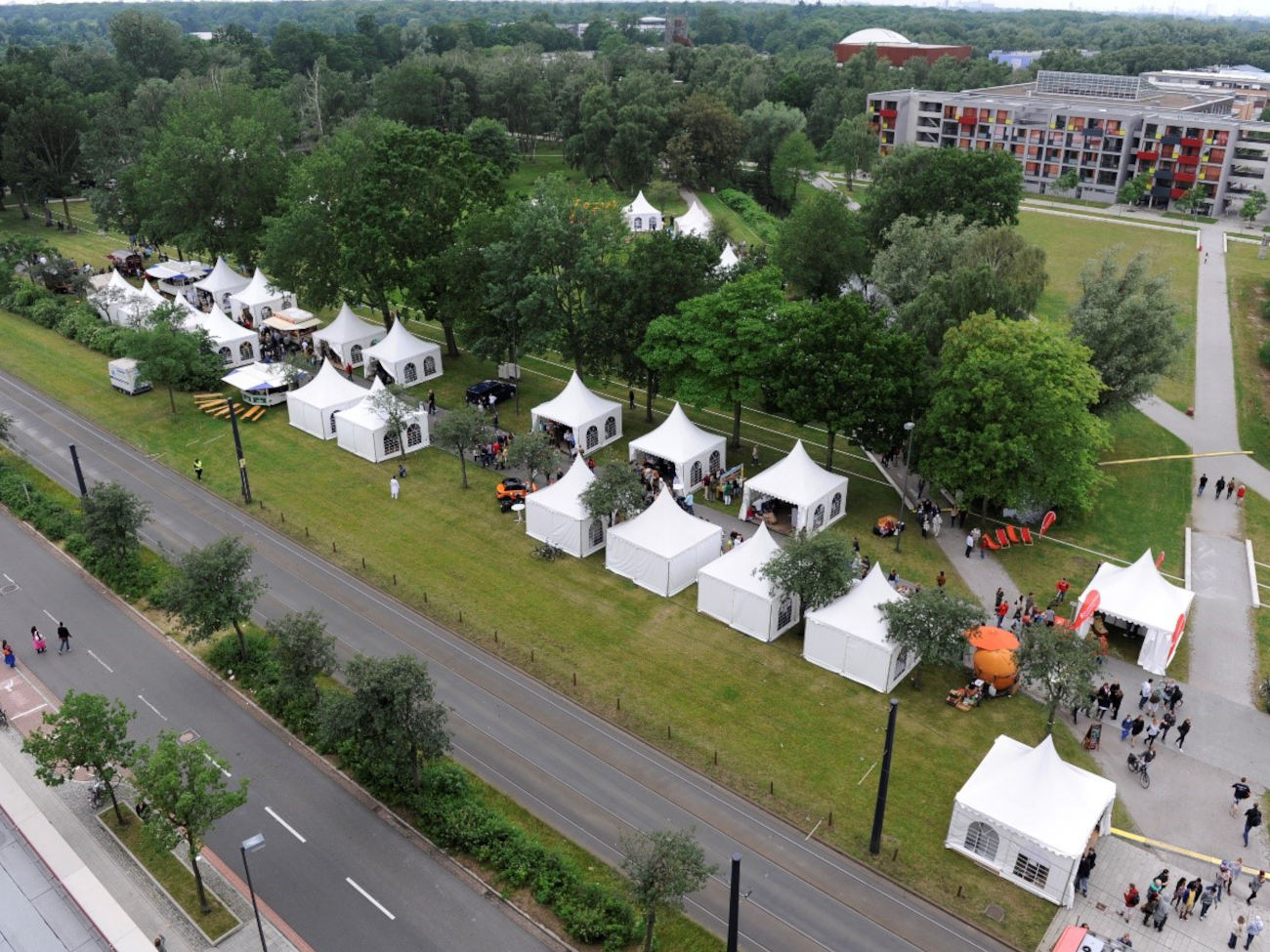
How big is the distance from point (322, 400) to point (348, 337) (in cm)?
889

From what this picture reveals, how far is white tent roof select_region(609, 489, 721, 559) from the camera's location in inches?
1422

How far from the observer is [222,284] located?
6606 cm

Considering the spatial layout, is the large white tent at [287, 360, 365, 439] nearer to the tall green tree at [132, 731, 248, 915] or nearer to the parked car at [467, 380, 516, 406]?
the parked car at [467, 380, 516, 406]

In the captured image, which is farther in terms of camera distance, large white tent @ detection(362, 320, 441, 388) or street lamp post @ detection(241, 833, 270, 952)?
large white tent @ detection(362, 320, 441, 388)

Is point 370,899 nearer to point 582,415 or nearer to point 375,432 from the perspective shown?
point 375,432

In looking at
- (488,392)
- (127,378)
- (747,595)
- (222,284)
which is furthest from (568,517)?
(222,284)

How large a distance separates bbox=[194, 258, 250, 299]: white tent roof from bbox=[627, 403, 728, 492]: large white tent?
3702cm

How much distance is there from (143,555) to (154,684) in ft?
30.5

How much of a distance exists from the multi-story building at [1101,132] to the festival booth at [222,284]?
66005 mm

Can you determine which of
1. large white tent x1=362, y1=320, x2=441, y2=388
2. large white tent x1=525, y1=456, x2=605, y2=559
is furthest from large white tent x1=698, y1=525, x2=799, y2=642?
large white tent x1=362, y1=320, x2=441, y2=388

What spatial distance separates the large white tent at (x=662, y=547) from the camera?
35.9 metres

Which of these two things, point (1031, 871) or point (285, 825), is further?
point (285, 825)

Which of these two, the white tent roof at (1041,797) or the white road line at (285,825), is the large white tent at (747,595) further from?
the white road line at (285,825)

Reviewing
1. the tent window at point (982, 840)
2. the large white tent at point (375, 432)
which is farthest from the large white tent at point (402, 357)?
the tent window at point (982, 840)
